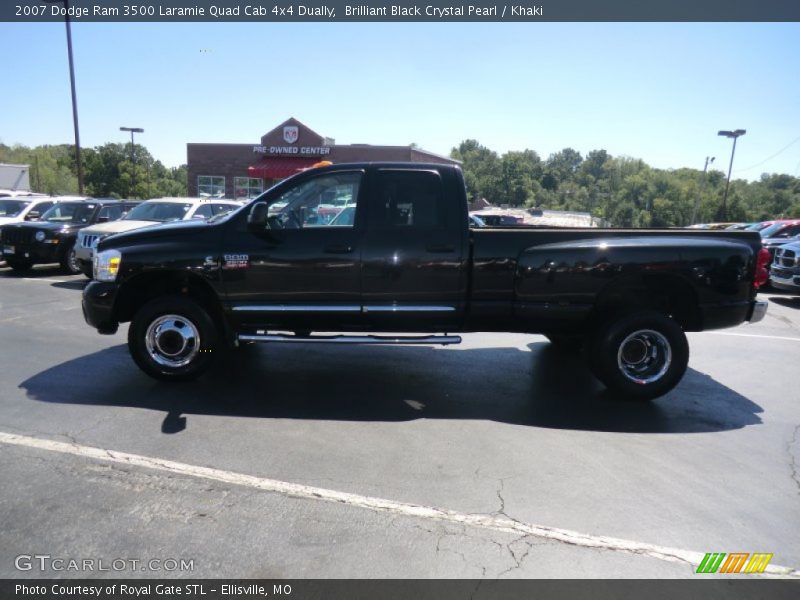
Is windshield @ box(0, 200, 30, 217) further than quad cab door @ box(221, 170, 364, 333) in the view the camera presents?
Yes

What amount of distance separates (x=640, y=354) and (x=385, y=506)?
3246 mm

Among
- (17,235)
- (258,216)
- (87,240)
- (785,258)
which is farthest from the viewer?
(17,235)

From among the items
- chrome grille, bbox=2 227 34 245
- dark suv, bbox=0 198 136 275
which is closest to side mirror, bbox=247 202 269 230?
dark suv, bbox=0 198 136 275

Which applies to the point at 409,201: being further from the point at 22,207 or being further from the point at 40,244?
the point at 22,207

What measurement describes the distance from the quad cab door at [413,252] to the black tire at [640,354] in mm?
1415

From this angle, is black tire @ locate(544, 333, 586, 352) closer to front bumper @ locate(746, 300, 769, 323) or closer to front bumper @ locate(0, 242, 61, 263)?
front bumper @ locate(746, 300, 769, 323)

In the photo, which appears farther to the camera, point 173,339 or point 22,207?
point 22,207

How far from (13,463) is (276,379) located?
92.7 inches

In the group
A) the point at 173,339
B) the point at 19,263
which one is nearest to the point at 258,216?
the point at 173,339

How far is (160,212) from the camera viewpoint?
11.8m

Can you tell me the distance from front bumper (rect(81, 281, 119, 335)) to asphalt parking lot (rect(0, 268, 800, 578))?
62 cm

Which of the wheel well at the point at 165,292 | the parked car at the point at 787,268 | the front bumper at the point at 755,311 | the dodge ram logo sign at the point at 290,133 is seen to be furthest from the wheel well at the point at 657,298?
the dodge ram logo sign at the point at 290,133

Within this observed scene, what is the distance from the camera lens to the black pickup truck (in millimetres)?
5031

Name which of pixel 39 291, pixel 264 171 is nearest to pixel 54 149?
pixel 264 171
